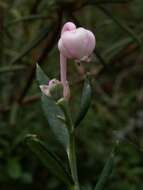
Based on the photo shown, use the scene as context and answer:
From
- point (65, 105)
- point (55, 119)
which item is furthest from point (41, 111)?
point (65, 105)

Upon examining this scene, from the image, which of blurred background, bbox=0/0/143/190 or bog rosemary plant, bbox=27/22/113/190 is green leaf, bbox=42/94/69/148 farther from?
blurred background, bbox=0/0/143/190

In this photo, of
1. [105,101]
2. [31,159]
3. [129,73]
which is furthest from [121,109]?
[31,159]

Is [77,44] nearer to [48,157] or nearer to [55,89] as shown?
[55,89]

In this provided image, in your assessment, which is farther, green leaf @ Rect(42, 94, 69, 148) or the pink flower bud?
green leaf @ Rect(42, 94, 69, 148)

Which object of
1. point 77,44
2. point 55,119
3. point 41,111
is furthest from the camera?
point 41,111

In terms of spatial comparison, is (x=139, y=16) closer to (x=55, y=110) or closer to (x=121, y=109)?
(x=121, y=109)

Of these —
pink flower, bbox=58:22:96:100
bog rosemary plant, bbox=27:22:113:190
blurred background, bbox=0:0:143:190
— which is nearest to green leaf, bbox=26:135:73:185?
bog rosemary plant, bbox=27:22:113:190

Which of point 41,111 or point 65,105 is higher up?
point 65,105
